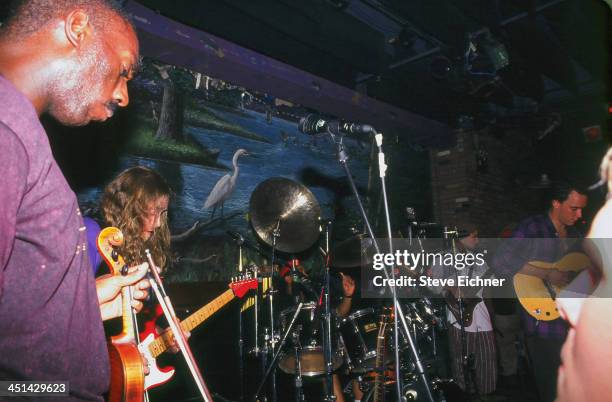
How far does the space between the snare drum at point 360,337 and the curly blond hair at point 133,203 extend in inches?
93.7

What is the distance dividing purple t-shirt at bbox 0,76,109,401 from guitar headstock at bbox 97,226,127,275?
41.9 inches

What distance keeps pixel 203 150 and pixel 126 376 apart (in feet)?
9.89

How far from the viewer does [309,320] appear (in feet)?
15.3

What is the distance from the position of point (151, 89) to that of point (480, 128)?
5726 millimetres

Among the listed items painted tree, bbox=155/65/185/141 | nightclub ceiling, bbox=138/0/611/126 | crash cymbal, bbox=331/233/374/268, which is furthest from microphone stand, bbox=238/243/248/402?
nightclub ceiling, bbox=138/0/611/126

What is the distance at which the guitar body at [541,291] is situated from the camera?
3.63 metres

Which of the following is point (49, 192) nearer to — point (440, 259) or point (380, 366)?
point (380, 366)

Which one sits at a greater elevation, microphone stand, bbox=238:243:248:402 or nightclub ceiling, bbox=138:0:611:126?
nightclub ceiling, bbox=138:0:611:126

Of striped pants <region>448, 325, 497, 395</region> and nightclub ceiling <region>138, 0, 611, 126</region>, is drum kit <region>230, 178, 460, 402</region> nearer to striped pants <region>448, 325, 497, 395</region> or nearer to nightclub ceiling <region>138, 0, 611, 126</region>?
striped pants <region>448, 325, 497, 395</region>

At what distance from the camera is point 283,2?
4.38 meters

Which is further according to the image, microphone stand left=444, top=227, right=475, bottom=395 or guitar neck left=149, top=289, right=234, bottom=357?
microphone stand left=444, top=227, right=475, bottom=395

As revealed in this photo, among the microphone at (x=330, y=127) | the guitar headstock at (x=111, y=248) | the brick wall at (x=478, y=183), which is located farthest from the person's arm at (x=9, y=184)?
the brick wall at (x=478, y=183)

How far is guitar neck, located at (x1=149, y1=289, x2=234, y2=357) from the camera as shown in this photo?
3267mm

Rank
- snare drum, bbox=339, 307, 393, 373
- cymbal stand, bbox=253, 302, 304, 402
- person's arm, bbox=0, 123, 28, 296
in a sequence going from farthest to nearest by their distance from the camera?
1. snare drum, bbox=339, 307, 393, 373
2. cymbal stand, bbox=253, 302, 304, 402
3. person's arm, bbox=0, 123, 28, 296
